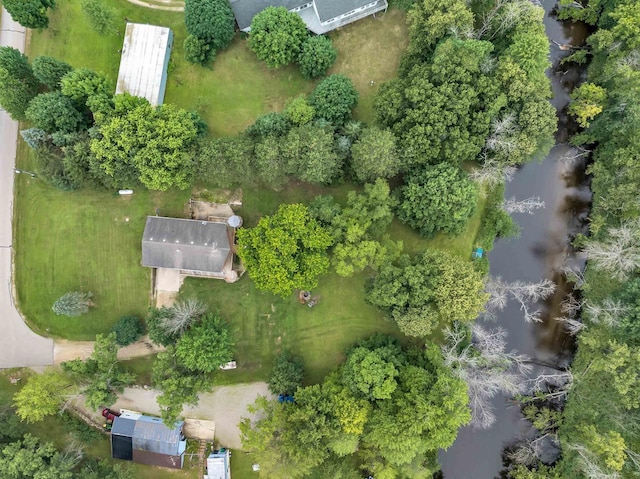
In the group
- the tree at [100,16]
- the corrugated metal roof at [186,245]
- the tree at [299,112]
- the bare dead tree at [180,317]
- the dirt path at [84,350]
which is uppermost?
the tree at [100,16]

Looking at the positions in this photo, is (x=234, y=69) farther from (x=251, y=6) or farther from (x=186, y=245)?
(x=186, y=245)

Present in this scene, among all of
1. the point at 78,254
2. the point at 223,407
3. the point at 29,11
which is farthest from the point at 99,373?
the point at 29,11

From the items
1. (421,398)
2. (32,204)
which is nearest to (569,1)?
(421,398)

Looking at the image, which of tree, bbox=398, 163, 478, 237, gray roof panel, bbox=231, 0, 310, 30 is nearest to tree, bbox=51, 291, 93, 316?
gray roof panel, bbox=231, 0, 310, 30

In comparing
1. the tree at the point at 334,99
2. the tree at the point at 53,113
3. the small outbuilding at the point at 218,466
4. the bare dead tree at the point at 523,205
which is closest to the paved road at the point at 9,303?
the tree at the point at 53,113

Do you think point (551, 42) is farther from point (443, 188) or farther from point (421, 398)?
point (421, 398)

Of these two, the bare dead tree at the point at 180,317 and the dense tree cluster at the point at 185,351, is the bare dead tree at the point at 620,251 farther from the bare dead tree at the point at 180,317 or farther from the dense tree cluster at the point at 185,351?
the bare dead tree at the point at 180,317
